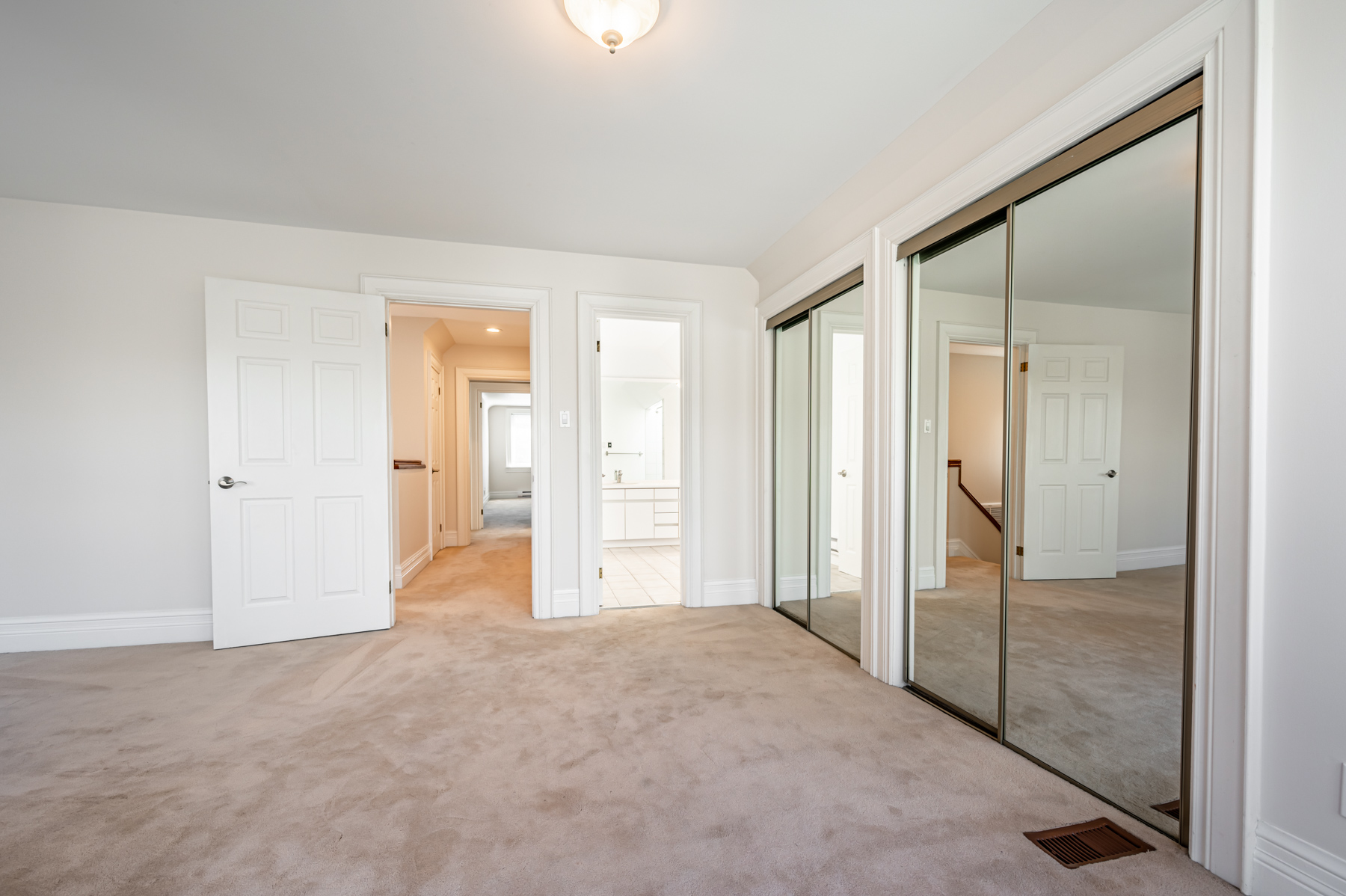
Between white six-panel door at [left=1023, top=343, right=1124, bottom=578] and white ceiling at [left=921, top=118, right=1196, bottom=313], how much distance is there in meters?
0.19

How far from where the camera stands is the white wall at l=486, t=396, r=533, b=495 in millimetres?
14203

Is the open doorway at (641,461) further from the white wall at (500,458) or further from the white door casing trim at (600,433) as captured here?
the white wall at (500,458)

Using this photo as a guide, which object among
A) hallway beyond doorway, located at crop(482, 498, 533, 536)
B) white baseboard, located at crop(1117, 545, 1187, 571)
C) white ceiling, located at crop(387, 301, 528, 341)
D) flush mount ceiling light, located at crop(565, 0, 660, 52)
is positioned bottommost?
hallway beyond doorway, located at crop(482, 498, 533, 536)

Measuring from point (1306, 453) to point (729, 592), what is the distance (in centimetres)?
311

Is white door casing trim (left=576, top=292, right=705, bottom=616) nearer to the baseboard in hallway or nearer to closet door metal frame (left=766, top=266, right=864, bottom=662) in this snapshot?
closet door metal frame (left=766, top=266, right=864, bottom=662)

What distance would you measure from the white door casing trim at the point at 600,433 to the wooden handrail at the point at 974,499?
1897mm

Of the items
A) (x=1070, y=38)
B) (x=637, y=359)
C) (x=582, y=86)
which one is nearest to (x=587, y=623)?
(x=582, y=86)

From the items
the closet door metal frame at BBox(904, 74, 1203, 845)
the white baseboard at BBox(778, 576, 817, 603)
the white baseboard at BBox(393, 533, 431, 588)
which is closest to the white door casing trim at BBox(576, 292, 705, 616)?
the white baseboard at BBox(778, 576, 817, 603)

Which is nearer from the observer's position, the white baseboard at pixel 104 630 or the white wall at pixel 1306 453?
the white wall at pixel 1306 453

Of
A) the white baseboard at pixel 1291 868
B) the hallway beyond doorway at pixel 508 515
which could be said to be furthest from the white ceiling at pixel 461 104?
the hallway beyond doorway at pixel 508 515

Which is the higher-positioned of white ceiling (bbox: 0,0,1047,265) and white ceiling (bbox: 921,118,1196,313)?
white ceiling (bbox: 0,0,1047,265)

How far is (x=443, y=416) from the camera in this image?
252 inches

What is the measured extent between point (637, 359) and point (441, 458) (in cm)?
276

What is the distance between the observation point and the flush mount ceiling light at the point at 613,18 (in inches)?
62.4
